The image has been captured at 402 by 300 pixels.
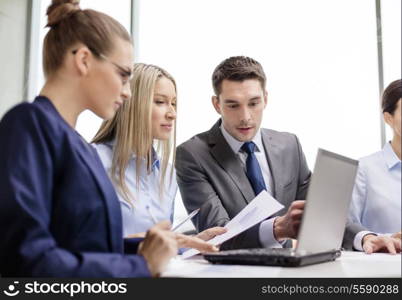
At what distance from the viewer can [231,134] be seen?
6.59 ft

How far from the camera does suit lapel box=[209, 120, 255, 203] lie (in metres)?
1.86

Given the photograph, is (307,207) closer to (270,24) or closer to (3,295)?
(3,295)

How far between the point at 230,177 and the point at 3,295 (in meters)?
1.11

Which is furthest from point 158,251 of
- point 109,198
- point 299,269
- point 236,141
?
point 236,141

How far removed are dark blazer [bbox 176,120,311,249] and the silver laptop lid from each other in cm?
59

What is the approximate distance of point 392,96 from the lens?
190 centimetres

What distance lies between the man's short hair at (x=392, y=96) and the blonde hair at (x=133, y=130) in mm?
917

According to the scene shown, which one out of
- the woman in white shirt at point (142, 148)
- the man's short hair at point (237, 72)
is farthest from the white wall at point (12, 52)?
the woman in white shirt at point (142, 148)

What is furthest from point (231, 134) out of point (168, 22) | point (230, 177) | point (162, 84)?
point (168, 22)

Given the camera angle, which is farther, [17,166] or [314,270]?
[314,270]

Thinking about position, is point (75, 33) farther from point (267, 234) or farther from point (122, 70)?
point (267, 234)

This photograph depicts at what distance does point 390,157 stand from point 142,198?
3.19 feet

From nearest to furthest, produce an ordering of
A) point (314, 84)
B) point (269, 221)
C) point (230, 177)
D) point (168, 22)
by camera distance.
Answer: point (269, 221), point (230, 177), point (314, 84), point (168, 22)

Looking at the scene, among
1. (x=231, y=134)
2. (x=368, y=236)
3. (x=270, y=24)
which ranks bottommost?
(x=368, y=236)
